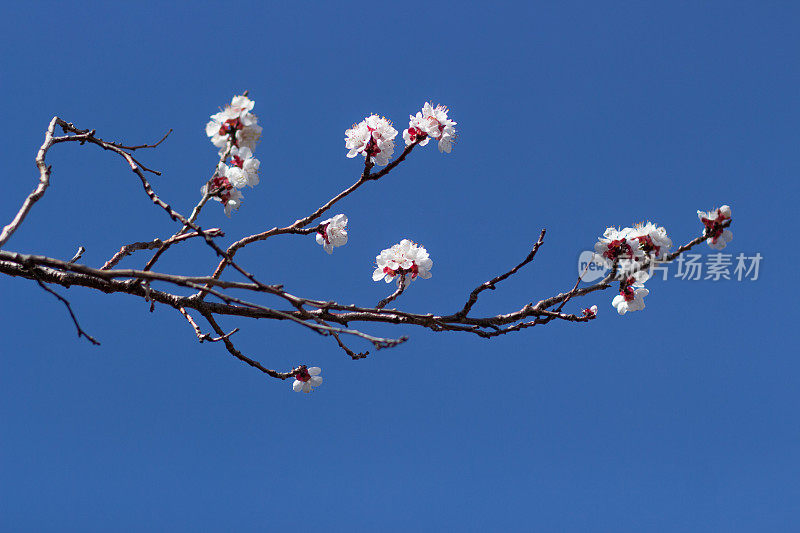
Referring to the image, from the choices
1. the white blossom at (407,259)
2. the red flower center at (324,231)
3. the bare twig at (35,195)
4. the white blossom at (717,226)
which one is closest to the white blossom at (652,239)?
the white blossom at (717,226)

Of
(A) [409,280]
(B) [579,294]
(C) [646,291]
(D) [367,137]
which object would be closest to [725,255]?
(C) [646,291]

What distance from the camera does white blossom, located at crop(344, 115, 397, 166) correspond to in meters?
3.03

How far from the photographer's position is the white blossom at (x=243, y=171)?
260cm

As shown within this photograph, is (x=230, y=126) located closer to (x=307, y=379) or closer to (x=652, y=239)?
(x=307, y=379)

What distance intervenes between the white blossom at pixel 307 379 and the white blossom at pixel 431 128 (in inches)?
50.5

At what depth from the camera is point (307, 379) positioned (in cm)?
313

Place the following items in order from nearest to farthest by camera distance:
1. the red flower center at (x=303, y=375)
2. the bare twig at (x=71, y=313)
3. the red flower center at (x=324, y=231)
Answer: the bare twig at (x=71, y=313), the red flower center at (x=324, y=231), the red flower center at (x=303, y=375)

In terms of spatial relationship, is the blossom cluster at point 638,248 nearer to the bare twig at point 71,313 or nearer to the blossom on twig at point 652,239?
the blossom on twig at point 652,239

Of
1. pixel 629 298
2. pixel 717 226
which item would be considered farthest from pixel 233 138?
pixel 717 226

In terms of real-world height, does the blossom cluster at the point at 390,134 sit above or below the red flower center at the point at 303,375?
above

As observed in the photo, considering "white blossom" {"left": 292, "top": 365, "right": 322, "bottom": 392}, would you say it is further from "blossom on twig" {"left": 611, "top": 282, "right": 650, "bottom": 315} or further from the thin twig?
"blossom on twig" {"left": 611, "top": 282, "right": 650, "bottom": 315}

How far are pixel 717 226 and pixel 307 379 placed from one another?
2.08 meters

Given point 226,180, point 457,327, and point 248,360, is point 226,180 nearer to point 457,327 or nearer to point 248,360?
point 248,360

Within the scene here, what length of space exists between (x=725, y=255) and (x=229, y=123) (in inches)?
106
